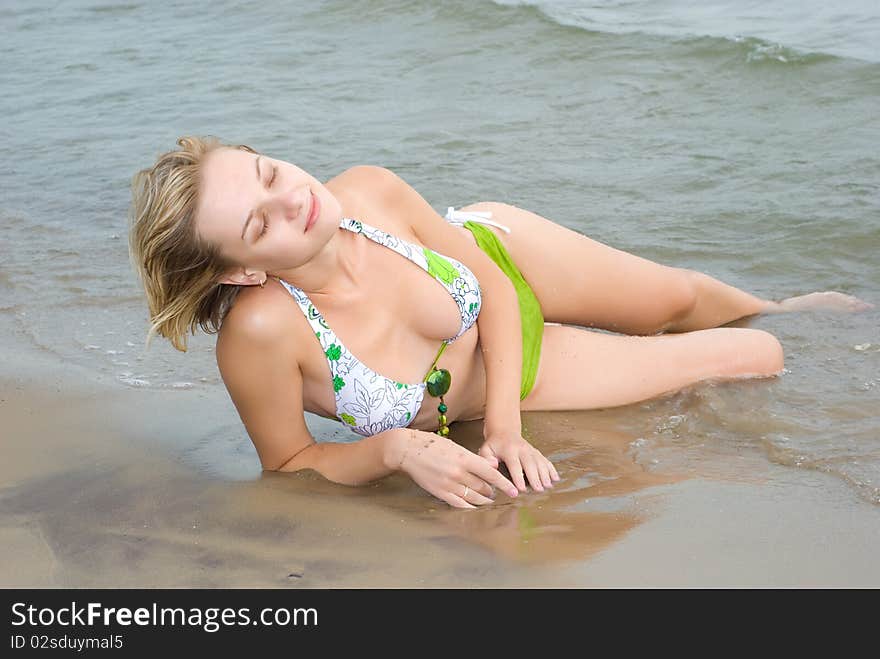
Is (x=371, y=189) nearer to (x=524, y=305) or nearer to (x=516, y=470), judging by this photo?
(x=524, y=305)

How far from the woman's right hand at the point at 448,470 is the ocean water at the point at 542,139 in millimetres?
698

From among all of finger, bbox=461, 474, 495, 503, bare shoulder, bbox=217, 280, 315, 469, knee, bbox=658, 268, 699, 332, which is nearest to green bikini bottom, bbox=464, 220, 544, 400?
finger, bbox=461, 474, 495, 503

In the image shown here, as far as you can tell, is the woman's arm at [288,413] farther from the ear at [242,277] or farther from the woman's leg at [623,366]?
the woman's leg at [623,366]

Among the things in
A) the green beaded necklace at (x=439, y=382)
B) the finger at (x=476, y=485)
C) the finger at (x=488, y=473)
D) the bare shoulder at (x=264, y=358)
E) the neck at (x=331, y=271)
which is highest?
the neck at (x=331, y=271)

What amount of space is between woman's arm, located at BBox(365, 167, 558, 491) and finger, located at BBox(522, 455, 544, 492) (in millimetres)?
138

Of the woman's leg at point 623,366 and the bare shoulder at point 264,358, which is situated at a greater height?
the bare shoulder at point 264,358

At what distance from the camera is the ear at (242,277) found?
3375 mm

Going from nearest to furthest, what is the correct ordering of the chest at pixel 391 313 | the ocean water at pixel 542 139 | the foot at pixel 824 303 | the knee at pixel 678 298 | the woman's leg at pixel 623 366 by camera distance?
1. the chest at pixel 391 313
2. the woman's leg at pixel 623 366
3. the ocean water at pixel 542 139
4. the knee at pixel 678 298
5. the foot at pixel 824 303

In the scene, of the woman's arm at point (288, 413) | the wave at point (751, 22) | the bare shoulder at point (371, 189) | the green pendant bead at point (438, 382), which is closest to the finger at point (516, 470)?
the woman's arm at point (288, 413)

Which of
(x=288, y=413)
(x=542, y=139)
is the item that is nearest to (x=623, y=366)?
(x=288, y=413)

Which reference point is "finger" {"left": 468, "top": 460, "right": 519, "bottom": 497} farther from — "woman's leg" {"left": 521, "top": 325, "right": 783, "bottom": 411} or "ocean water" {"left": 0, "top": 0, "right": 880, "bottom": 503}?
"woman's leg" {"left": 521, "top": 325, "right": 783, "bottom": 411}

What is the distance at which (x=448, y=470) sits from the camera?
3.31 meters

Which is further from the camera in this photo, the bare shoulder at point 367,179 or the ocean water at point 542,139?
the ocean water at point 542,139

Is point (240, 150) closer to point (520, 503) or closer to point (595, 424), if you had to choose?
point (520, 503)
